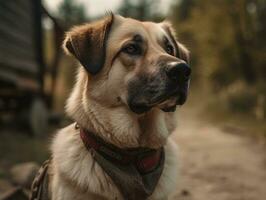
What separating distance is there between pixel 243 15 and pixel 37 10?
312 inches

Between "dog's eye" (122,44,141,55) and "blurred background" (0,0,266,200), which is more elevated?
"dog's eye" (122,44,141,55)

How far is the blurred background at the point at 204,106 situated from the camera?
675 cm

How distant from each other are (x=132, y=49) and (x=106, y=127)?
0.66m

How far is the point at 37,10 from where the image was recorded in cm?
1077

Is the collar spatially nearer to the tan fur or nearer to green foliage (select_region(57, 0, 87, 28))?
the tan fur

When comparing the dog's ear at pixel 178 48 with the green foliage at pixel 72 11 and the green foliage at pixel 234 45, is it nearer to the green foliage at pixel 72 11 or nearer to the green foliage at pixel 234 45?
the green foliage at pixel 234 45

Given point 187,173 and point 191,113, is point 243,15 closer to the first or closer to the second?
point 191,113

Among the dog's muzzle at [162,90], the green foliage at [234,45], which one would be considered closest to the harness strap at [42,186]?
the dog's muzzle at [162,90]

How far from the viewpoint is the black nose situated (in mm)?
3451

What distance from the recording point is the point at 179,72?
137 inches

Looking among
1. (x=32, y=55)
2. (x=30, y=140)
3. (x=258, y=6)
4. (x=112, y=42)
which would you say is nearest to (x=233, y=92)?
(x=258, y=6)

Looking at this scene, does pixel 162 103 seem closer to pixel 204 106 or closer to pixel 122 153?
pixel 122 153

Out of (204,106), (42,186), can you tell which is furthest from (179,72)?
(204,106)

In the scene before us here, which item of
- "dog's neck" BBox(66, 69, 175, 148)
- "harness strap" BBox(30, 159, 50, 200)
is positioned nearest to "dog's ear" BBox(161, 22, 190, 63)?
"dog's neck" BBox(66, 69, 175, 148)
